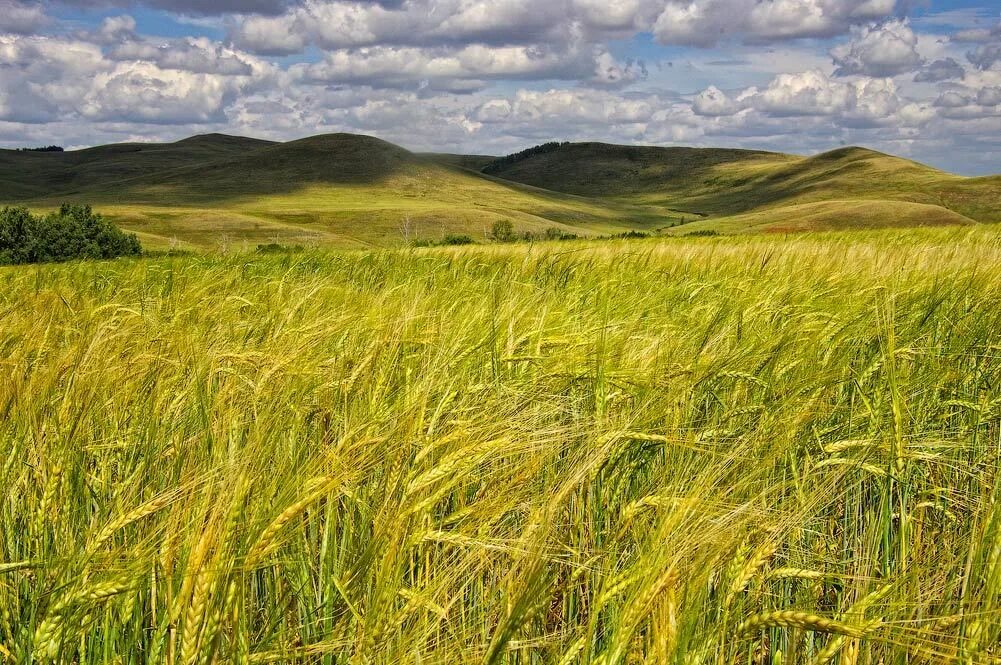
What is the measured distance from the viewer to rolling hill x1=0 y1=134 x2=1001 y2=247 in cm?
7206

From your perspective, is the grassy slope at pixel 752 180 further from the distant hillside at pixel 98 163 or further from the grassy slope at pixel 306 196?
the distant hillside at pixel 98 163

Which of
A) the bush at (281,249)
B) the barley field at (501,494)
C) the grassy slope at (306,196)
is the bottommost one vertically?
the barley field at (501,494)

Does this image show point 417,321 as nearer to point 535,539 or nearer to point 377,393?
point 377,393

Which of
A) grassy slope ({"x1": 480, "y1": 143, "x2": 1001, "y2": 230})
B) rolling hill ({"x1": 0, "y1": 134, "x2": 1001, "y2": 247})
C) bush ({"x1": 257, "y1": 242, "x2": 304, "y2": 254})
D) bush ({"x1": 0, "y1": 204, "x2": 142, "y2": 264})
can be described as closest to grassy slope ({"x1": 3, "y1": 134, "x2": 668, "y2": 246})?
rolling hill ({"x1": 0, "y1": 134, "x2": 1001, "y2": 247})

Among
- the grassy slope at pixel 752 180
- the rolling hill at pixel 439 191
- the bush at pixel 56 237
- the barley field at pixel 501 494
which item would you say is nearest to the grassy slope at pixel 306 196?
the rolling hill at pixel 439 191

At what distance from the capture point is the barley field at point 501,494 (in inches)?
44.2

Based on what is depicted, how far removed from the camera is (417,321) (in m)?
2.86

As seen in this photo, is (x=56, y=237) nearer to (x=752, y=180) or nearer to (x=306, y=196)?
(x=306, y=196)

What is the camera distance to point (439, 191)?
11088cm

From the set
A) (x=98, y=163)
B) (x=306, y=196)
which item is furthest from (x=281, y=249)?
(x=98, y=163)

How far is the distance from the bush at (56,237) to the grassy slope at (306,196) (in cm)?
1486

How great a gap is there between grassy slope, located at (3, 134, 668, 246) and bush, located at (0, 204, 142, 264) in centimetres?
1486

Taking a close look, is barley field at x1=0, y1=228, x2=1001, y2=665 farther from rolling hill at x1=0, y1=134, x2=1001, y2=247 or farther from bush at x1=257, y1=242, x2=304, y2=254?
rolling hill at x1=0, y1=134, x2=1001, y2=247

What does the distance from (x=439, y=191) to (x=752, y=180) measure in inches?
3005
